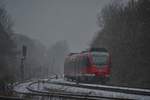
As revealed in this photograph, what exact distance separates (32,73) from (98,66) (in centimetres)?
3331

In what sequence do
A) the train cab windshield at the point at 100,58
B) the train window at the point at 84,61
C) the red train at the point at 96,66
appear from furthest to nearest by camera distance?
the train window at the point at 84,61 → the train cab windshield at the point at 100,58 → the red train at the point at 96,66

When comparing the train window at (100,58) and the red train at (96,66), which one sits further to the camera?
the train window at (100,58)

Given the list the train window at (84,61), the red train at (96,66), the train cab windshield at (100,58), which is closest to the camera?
the red train at (96,66)

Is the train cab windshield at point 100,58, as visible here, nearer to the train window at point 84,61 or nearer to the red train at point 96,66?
the red train at point 96,66

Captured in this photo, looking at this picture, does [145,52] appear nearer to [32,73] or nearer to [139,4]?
[139,4]

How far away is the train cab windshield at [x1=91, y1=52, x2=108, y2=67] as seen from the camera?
3859 cm

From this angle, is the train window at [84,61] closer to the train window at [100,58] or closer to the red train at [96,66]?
the red train at [96,66]

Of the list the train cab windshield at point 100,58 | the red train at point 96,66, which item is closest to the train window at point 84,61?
the red train at point 96,66

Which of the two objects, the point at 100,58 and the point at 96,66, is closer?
the point at 96,66

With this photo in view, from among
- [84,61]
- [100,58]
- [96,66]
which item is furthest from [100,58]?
[84,61]

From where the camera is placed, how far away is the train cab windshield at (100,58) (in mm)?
38594

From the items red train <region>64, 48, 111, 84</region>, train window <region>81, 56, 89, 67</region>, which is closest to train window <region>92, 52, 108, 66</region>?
red train <region>64, 48, 111, 84</region>

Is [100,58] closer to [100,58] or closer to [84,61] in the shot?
[100,58]

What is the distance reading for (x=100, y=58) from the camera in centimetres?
3875
